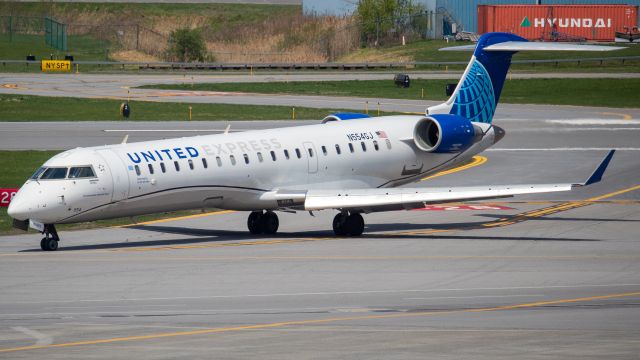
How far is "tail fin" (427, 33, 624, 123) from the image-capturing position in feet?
130

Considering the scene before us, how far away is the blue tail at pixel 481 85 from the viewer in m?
39.5

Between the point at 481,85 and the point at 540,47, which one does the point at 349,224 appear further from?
the point at 540,47

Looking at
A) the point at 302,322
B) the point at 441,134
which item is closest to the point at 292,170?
the point at 441,134

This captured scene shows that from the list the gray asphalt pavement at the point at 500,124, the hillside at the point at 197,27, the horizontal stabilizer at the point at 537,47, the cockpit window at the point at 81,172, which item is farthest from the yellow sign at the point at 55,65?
the cockpit window at the point at 81,172

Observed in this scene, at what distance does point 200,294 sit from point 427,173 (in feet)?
46.8

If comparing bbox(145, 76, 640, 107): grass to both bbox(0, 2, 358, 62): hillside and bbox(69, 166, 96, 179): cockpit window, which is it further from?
bbox(69, 166, 96, 179): cockpit window

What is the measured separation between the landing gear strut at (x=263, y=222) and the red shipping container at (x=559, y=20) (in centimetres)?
8525

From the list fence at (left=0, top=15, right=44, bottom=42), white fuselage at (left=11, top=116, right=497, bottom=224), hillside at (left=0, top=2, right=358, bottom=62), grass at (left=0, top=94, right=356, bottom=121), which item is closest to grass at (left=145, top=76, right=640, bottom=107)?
grass at (left=0, top=94, right=356, bottom=121)

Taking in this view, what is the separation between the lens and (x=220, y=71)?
350ft

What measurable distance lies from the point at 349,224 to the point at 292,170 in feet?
7.40

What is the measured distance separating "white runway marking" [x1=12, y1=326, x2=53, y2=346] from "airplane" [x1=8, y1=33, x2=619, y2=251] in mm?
9525

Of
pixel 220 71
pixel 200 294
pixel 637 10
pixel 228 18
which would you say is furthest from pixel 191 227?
pixel 228 18

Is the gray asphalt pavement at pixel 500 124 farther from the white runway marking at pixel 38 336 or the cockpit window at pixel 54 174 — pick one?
the white runway marking at pixel 38 336

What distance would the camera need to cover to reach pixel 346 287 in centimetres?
2608
